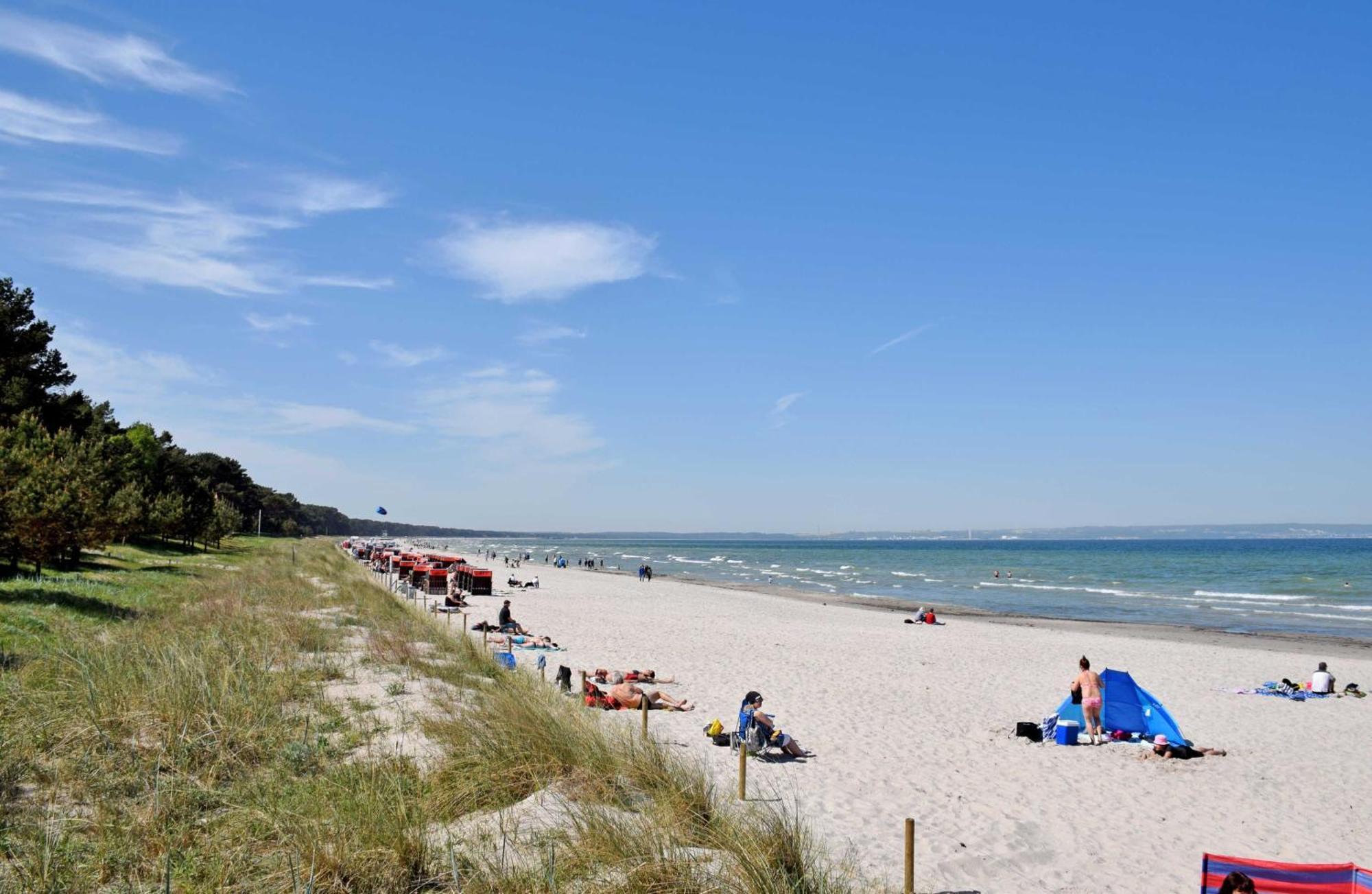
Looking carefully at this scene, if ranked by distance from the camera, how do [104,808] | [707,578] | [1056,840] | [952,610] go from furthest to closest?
1. [707,578]
2. [952,610]
3. [1056,840]
4. [104,808]

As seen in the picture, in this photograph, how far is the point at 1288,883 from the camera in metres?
5.54

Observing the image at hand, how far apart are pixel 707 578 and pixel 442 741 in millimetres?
58372

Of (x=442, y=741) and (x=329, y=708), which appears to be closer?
(x=442, y=741)

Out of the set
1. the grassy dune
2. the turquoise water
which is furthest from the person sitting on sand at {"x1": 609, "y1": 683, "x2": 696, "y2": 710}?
the turquoise water

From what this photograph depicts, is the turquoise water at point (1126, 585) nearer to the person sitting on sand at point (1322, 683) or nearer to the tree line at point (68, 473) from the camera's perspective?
the person sitting on sand at point (1322, 683)

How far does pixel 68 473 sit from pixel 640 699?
18.6 m

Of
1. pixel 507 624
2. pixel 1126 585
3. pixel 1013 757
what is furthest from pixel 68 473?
pixel 1126 585

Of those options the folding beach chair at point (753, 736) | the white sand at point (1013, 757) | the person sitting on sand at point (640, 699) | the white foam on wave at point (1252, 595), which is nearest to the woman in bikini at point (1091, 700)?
the white sand at point (1013, 757)

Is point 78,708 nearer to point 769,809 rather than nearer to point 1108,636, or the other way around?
point 769,809

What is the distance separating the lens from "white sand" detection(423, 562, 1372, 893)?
25.0 ft

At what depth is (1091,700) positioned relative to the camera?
38.9 feet

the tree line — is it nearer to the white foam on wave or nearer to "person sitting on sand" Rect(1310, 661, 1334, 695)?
"person sitting on sand" Rect(1310, 661, 1334, 695)

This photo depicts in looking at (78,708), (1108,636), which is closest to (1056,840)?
(78,708)

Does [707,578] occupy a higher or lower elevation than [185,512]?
lower
